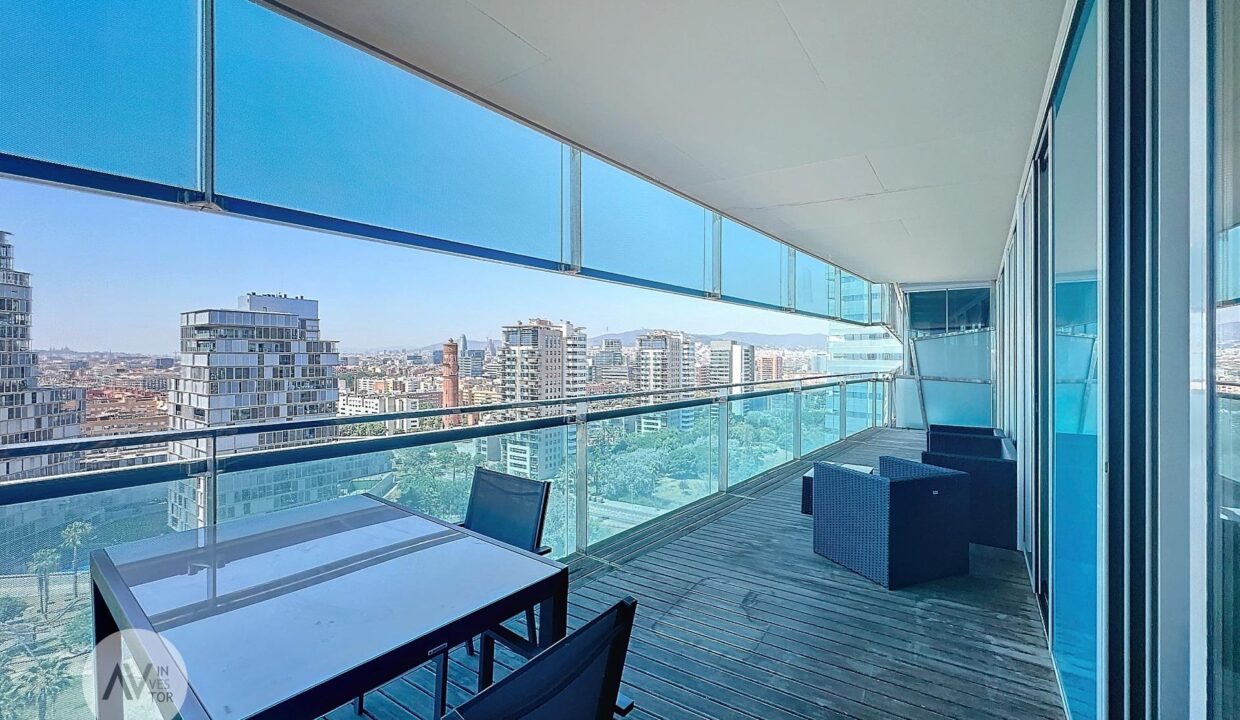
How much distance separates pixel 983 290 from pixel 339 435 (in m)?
10.8

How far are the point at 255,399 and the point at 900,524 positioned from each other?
3.70 metres

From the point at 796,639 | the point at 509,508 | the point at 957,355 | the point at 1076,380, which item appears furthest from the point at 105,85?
the point at 957,355

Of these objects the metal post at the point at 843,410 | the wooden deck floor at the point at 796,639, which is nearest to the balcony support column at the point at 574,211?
→ the wooden deck floor at the point at 796,639

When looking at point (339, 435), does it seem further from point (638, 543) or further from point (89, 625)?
point (638, 543)

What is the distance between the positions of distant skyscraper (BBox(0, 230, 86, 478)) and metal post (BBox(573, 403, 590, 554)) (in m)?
2.49

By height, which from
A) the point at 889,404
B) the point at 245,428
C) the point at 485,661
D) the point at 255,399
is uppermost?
the point at 255,399

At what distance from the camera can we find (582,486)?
3811 mm

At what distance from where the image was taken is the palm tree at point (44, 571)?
176 centimetres

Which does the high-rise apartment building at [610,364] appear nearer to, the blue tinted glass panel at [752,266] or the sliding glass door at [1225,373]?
the blue tinted glass panel at [752,266]

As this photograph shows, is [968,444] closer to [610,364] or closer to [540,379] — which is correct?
[610,364]

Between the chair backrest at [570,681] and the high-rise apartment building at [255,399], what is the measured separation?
194 cm

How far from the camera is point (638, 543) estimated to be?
13.5ft

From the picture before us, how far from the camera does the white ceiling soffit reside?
207 centimetres

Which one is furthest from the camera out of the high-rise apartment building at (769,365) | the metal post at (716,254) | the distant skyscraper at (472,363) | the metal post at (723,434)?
the high-rise apartment building at (769,365)
